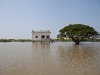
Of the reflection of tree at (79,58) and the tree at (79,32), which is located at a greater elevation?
the tree at (79,32)

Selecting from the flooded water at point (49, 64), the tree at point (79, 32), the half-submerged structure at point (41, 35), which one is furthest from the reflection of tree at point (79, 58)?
the half-submerged structure at point (41, 35)

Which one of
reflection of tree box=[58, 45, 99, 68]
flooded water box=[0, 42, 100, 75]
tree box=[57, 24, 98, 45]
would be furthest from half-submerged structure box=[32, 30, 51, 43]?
flooded water box=[0, 42, 100, 75]

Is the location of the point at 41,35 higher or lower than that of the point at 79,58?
higher

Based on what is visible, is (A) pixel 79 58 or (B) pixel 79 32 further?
(B) pixel 79 32

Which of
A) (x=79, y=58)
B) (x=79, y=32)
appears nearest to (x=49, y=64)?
(x=79, y=58)

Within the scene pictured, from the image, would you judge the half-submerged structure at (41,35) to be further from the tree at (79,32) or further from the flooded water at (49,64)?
the flooded water at (49,64)

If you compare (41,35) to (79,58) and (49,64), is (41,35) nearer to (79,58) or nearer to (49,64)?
(79,58)

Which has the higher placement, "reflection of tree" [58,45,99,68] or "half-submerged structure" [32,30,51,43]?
"half-submerged structure" [32,30,51,43]

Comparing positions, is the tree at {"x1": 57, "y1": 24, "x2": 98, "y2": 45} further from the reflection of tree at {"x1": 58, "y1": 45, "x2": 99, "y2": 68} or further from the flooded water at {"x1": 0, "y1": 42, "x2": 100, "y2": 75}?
the flooded water at {"x1": 0, "y1": 42, "x2": 100, "y2": 75}

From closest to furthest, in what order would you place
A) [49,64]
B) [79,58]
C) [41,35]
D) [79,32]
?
[49,64] < [79,58] < [79,32] < [41,35]

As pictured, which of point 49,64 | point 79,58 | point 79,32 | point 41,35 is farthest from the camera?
point 41,35

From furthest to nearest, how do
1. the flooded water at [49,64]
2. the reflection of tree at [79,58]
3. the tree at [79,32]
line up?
the tree at [79,32], the reflection of tree at [79,58], the flooded water at [49,64]

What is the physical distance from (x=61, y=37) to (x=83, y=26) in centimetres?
625

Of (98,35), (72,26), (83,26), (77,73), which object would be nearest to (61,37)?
(72,26)
